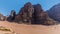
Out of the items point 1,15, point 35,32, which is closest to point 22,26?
point 35,32

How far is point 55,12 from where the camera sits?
122 inches

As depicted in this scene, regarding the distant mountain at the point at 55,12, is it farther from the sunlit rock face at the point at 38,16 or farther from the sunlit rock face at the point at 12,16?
the sunlit rock face at the point at 12,16

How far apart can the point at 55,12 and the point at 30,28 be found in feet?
2.11

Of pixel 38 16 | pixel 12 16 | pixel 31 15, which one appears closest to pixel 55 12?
pixel 38 16

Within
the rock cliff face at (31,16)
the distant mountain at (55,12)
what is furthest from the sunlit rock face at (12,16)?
the distant mountain at (55,12)

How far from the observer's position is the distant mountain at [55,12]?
3035 millimetres

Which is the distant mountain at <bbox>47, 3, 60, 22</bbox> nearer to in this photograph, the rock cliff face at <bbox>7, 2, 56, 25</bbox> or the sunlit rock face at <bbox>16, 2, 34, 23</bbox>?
the rock cliff face at <bbox>7, 2, 56, 25</bbox>

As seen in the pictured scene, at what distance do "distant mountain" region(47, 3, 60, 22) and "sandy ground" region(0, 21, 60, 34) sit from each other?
0.63ft

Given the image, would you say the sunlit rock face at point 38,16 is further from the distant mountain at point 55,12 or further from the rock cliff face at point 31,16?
the distant mountain at point 55,12

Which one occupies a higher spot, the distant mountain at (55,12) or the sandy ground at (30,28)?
the distant mountain at (55,12)

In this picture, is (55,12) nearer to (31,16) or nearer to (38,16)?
(38,16)

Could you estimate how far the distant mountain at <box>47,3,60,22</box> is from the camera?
3035 mm

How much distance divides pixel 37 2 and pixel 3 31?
0.94 metres

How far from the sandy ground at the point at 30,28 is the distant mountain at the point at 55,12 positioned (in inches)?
7.5
